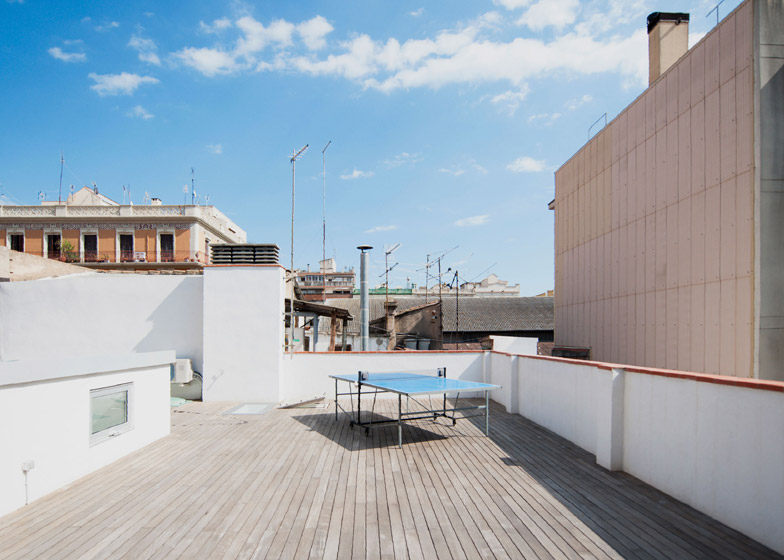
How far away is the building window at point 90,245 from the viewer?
30297mm

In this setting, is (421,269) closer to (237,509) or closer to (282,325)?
(282,325)

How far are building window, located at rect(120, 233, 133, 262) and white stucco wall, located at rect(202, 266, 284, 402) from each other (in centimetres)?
2535

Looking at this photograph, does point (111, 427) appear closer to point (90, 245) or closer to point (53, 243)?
point (90, 245)

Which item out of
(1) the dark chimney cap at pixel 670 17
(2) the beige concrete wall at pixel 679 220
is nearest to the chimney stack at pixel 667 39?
(1) the dark chimney cap at pixel 670 17

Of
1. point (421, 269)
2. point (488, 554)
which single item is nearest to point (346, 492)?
point (488, 554)

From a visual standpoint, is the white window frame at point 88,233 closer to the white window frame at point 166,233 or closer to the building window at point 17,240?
the building window at point 17,240

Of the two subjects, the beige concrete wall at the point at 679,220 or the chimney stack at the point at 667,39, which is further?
the chimney stack at the point at 667,39

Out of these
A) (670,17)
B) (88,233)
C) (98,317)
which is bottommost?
(98,317)

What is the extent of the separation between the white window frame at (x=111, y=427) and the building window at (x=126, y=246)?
1146 inches

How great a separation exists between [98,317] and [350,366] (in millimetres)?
6596

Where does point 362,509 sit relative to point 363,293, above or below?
below

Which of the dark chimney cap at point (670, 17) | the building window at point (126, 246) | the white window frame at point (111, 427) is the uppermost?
the dark chimney cap at point (670, 17)

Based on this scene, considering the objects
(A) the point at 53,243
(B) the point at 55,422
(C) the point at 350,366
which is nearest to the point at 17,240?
(A) the point at 53,243

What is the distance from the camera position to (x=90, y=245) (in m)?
30.5
